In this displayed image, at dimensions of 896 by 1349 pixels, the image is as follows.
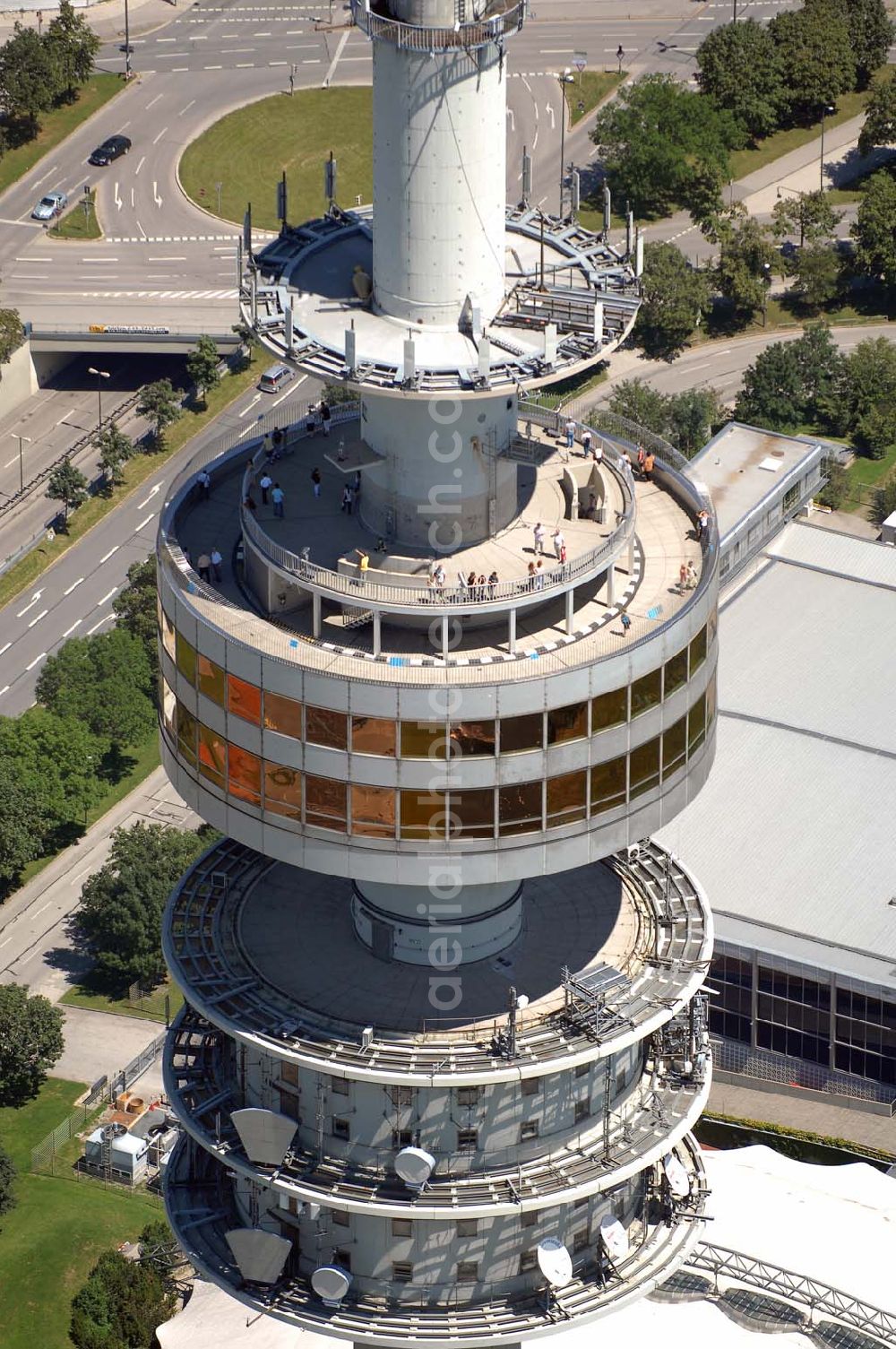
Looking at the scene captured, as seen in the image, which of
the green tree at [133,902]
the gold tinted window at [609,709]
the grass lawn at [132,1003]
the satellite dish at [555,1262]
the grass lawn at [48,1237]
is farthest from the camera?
the grass lawn at [132,1003]

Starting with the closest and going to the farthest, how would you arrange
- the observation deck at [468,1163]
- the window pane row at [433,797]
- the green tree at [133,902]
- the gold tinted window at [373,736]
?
the gold tinted window at [373,736]
the window pane row at [433,797]
the observation deck at [468,1163]
the green tree at [133,902]

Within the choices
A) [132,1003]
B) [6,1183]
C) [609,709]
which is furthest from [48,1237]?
[609,709]

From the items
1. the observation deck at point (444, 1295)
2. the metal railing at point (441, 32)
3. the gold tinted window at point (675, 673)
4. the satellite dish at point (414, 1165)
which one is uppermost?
the metal railing at point (441, 32)

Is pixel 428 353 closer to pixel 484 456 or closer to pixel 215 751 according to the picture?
pixel 484 456

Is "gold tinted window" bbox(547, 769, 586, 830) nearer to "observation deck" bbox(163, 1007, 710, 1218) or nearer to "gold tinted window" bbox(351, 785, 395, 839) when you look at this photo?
"gold tinted window" bbox(351, 785, 395, 839)

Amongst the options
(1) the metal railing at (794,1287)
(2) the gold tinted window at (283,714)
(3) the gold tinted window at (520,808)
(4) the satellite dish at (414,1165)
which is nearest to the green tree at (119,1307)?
(1) the metal railing at (794,1287)

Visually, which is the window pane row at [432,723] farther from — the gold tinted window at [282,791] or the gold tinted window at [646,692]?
the gold tinted window at [282,791]
